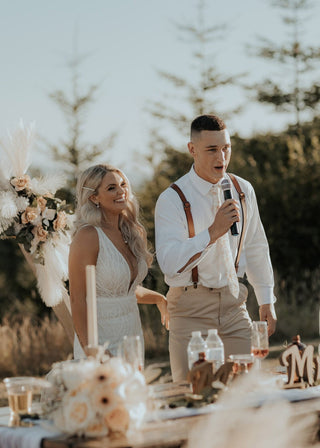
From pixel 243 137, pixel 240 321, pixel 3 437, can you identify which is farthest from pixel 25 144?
pixel 243 137

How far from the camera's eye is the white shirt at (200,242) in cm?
445

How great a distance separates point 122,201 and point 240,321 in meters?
1.00

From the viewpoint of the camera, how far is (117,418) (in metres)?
2.74

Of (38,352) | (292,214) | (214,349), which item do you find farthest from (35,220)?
(292,214)

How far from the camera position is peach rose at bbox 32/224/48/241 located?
Answer: 473 centimetres

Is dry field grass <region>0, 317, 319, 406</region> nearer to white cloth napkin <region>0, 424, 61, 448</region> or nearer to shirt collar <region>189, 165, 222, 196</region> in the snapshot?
shirt collar <region>189, 165, 222, 196</region>

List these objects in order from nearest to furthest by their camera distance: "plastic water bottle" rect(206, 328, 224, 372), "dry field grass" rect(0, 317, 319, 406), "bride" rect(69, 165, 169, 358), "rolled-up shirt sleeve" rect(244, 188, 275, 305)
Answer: "plastic water bottle" rect(206, 328, 224, 372) → "bride" rect(69, 165, 169, 358) → "rolled-up shirt sleeve" rect(244, 188, 275, 305) → "dry field grass" rect(0, 317, 319, 406)

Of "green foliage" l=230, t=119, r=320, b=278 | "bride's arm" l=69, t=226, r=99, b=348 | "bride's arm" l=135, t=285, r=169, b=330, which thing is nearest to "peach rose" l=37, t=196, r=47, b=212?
"bride's arm" l=69, t=226, r=99, b=348

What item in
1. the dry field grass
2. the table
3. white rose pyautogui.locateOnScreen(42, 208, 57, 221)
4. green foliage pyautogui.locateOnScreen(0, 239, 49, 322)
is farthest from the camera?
green foliage pyautogui.locateOnScreen(0, 239, 49, 322)

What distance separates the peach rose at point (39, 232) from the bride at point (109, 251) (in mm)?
217

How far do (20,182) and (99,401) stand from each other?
7.12ft

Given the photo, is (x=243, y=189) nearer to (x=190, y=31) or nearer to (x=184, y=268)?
(x=184, y=268)

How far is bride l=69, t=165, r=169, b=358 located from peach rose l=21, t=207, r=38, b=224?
0.25 meters

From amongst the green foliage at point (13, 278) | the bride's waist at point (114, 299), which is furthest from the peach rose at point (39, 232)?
the green foliage at point (13, 278)
